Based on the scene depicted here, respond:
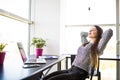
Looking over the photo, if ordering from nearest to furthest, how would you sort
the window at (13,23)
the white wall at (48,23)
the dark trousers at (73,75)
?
the dark trousers at (73,75), the window at (13,23), the white wall at (48,23)

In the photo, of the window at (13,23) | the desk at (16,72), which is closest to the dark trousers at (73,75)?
the desk at (16,72)

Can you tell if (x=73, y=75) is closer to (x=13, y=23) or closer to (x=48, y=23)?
(x=13, y=23)

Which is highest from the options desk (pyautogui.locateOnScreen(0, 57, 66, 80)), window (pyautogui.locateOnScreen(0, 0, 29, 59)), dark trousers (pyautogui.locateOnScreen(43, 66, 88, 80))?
window (pyautogui.locateOnScreen(0, 0, 29, 59))

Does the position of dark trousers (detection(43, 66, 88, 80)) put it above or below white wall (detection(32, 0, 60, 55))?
below

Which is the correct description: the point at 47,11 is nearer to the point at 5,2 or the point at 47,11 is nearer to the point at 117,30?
the point at 5,2

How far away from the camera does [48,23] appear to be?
3789 mm

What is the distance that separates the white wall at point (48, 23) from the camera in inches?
148

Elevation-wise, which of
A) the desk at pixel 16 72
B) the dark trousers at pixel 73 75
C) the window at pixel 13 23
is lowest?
the dark trousers at pixel 73 75

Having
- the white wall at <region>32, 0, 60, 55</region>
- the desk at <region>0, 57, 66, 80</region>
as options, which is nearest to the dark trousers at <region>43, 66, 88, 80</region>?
the desk at <region>0, 57, 66, 80</region>

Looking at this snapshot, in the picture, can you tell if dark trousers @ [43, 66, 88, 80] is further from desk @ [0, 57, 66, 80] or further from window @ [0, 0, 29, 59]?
window @ [0, 0, 29, 59]

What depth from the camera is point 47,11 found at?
3.81 m

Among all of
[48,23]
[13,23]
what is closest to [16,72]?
[13,23]

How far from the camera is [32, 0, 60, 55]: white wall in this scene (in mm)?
3770

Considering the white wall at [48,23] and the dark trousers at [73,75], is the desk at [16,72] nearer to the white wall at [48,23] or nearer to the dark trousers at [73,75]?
the dark trousers at [73,75]
